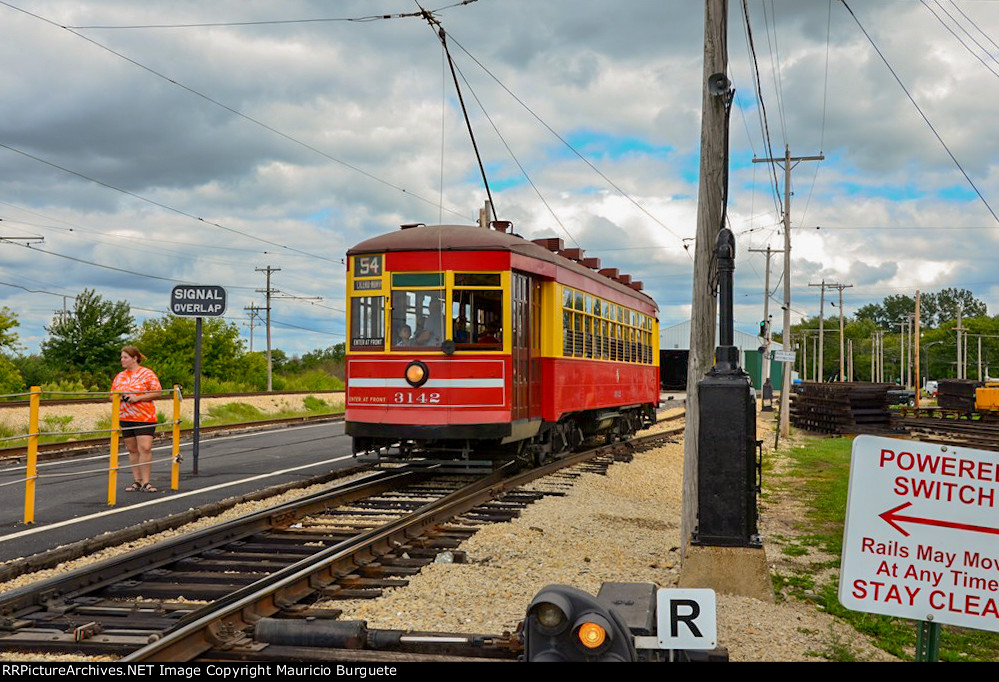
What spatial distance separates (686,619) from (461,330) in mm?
8358

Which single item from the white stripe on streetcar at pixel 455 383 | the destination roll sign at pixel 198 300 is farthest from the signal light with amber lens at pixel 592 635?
the destination roll sign at pixel 198 300

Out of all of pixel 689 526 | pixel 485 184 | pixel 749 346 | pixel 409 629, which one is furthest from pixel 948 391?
pixel 409 629

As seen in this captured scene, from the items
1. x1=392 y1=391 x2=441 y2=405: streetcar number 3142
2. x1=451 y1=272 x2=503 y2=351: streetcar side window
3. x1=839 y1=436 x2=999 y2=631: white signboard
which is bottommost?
x1=839 y1=436 x2=999 y2=631: white signboard

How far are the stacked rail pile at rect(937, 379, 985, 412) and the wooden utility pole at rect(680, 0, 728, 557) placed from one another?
124 feet

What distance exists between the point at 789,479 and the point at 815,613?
403 inches

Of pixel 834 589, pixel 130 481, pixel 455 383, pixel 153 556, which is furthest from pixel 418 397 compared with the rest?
pixel 834 589

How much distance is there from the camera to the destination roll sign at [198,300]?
13.8 meters

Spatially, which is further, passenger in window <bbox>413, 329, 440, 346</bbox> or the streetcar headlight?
passenger in window <bbox>413, 329, 440, 346</bbox>

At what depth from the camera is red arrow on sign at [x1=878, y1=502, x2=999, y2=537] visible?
3604 millimetres

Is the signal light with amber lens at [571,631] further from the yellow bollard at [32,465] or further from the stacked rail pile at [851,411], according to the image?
the stacked rail pile at [851,411]

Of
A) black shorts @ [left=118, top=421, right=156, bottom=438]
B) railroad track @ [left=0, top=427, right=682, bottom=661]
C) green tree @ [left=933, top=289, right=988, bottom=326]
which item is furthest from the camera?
green tree @ [left=933, top=289, right=988, bottom=326]

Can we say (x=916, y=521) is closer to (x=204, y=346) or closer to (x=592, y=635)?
(x=592, y=635)

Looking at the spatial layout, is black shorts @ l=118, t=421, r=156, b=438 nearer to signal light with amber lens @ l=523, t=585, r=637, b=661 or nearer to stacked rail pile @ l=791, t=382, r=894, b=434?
signal light with amber lens @ l=523, t=585, r=637, b=661

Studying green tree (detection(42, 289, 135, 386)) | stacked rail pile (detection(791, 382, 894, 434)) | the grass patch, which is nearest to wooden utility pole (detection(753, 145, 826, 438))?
stacked rail pile (detection(791, 382, 894, 434))
